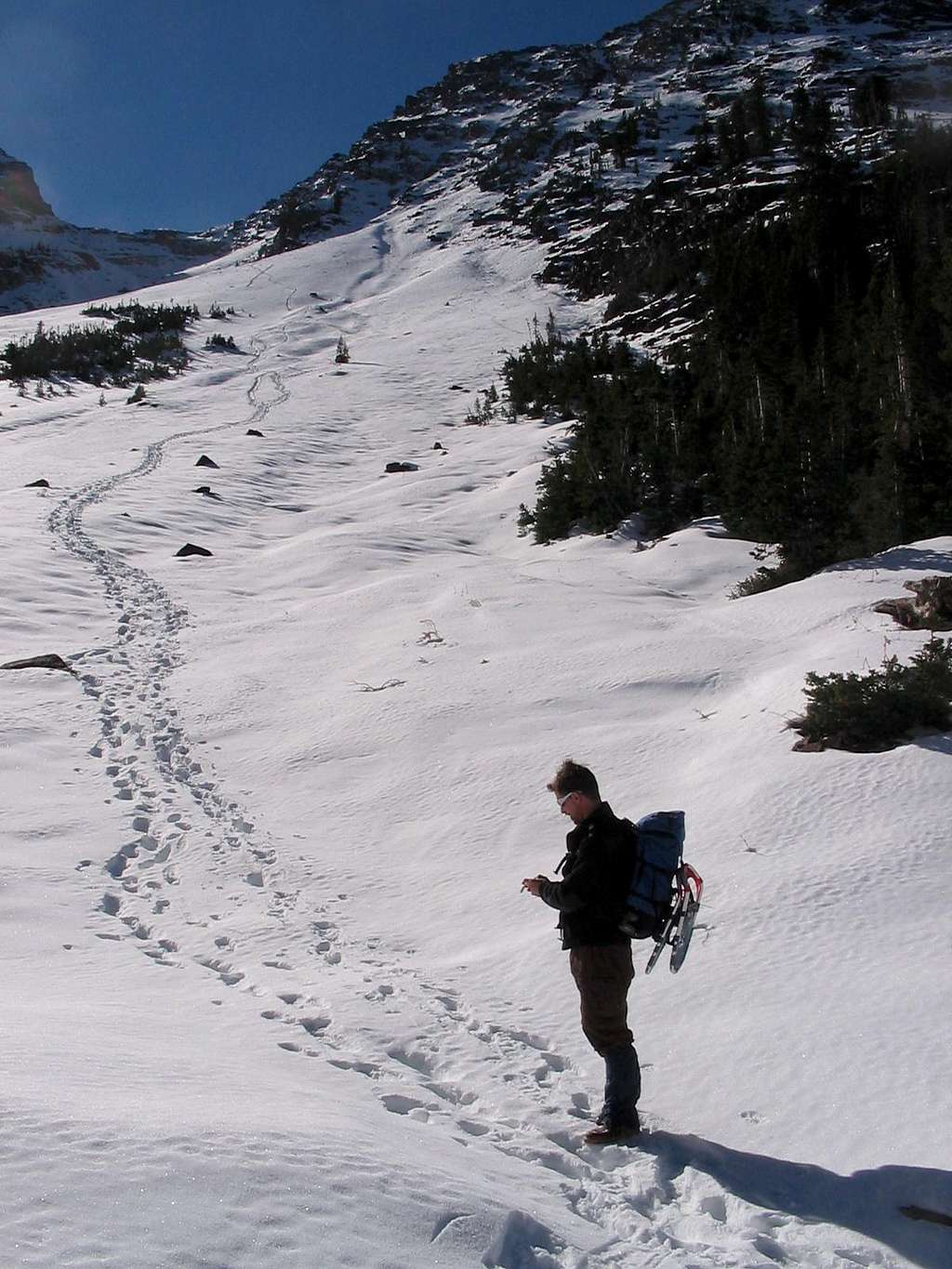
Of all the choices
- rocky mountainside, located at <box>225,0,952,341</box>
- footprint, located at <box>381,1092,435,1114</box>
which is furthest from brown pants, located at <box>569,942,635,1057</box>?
rocky mountainside, located at <box>225,0,952,341</box>

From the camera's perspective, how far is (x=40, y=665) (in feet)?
34.5

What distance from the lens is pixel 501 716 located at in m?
8.48

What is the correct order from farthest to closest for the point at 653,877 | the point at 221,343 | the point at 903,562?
the point at 221,343 → the point at 903,562 → the point at 653,877

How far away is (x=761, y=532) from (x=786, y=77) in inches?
3441

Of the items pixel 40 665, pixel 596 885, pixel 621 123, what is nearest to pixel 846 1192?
pixel 596 885

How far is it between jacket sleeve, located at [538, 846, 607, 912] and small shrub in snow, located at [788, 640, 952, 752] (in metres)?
3.42

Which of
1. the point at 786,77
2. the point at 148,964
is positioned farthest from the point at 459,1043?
the point at 786,77

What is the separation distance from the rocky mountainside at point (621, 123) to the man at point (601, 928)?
3897 cm

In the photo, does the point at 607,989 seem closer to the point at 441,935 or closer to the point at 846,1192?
the point at 846,1192

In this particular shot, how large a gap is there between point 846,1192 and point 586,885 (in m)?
1.30

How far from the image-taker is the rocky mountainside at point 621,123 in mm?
62531

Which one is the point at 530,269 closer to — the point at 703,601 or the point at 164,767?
the point at 703,601

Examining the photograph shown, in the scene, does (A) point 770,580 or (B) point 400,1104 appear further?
(A) point 770,580

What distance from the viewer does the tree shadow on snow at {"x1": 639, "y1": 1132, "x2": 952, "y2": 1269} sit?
112 inches
